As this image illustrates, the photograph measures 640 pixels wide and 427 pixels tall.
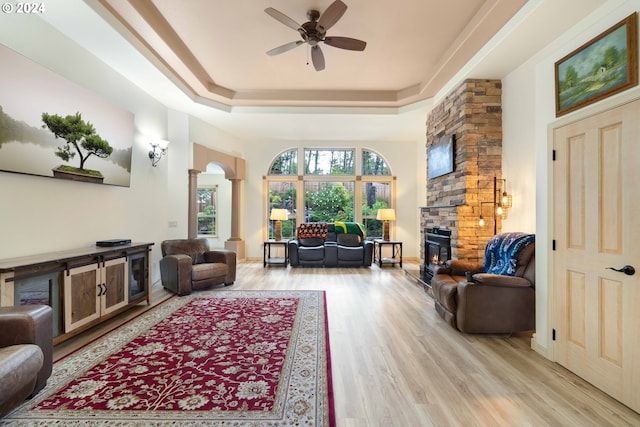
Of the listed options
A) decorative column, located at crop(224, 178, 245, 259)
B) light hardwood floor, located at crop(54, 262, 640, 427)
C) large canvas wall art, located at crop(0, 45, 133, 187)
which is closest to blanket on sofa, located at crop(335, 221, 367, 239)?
decorative column, located at crop(224, 178, 245, 259)

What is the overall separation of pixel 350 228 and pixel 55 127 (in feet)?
18.2

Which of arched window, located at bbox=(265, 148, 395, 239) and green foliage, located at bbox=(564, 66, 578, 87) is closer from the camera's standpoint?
green foliage, located at bbox=(564, 66, 578, 87)

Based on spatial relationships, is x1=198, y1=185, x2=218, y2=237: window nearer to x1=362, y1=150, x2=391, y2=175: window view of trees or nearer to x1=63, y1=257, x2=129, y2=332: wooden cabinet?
x1=362, y1=150, x2=391, y2=175: window view of trees

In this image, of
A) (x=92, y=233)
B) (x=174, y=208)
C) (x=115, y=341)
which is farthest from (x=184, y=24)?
(x=115, y=341)

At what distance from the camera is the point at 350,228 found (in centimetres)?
702

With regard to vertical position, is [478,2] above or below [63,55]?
above

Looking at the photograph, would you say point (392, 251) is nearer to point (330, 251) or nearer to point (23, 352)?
point (330, 251)

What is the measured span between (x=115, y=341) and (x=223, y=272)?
6.76 ft

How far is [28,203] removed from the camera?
2.66m

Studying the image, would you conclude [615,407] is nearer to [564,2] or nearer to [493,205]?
[493,205]

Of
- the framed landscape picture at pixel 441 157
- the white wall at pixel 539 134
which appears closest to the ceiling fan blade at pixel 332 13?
the white wall at pixel 539 134

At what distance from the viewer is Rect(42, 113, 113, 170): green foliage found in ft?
9.30

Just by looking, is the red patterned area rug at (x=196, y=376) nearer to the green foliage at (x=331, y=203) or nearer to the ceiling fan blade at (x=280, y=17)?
the ceiling fan blade at (x=280, y=17)

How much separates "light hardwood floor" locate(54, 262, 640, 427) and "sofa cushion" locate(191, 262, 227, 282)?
0.81m
